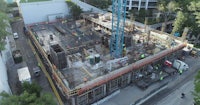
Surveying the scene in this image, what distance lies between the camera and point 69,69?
24.7 meters

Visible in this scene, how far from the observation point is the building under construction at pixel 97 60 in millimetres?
22234

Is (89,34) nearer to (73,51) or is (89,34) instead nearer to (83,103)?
(73,51)

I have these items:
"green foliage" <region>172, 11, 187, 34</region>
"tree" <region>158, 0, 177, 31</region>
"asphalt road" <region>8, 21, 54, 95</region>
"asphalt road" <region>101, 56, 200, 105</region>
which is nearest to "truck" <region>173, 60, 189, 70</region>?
"asphalt road" <region>101, 56, 200, 105</region>

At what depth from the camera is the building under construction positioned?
2223 cm

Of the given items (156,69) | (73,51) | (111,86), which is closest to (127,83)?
(111,86)

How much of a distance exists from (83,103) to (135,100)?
766 cm

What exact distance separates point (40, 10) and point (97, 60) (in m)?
28.7

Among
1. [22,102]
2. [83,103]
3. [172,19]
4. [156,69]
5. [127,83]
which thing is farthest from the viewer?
[172,19]

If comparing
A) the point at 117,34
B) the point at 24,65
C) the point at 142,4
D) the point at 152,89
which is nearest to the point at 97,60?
the point at 117,34

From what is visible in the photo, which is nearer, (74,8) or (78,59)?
(78,59)

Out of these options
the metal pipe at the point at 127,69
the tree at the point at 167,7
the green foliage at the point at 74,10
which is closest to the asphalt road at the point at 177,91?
the metal pipe at the point at 127,69

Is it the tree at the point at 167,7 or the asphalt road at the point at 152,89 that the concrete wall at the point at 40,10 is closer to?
the tree at the point at 167,7

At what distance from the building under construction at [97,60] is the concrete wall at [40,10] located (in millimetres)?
7962

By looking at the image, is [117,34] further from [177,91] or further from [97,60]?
[177,91]
